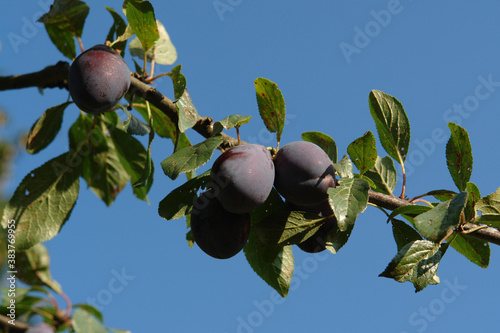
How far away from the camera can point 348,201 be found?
3.01 feet

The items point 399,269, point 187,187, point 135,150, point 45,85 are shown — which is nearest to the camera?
point 399,269

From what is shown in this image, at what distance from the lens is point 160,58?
1.70 m

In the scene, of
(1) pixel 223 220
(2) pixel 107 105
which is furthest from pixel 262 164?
(2) pixel 107 105

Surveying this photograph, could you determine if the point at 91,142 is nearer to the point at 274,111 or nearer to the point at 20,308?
the point at 20,308

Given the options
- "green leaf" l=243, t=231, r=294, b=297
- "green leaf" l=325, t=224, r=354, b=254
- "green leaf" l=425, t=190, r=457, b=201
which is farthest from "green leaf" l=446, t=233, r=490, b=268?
"green leaf" l=243, t=231, r=294, b=297

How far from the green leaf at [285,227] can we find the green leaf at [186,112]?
0.26 m

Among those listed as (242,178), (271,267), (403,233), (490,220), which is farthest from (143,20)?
(490,220)

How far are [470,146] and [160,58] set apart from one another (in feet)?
3.38

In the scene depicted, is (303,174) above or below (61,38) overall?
below

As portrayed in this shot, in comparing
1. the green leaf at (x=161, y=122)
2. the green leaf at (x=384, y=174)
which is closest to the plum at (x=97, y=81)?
the green leaf at (x=161, y=122)

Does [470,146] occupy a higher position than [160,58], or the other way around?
[160,58]

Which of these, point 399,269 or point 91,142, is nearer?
point 399,269

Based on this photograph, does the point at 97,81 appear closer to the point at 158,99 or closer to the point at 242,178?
the point at 158,99

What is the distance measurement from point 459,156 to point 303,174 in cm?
39
